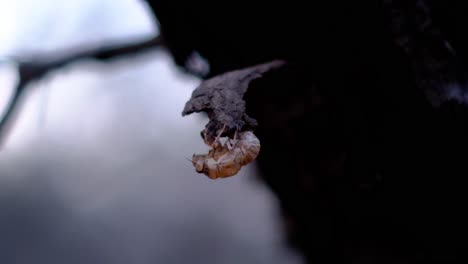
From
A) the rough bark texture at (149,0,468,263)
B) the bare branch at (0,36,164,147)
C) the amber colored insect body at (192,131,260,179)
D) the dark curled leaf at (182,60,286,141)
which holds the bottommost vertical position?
the bare branch at (0,36,164,147)

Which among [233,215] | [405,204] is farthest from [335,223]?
[233,215]

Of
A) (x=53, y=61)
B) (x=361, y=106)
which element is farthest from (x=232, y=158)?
(x=53, y=61)

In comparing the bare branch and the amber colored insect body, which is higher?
the amber colored insect body

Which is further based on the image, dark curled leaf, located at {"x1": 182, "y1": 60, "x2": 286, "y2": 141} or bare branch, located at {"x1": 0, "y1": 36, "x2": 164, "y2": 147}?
bare branch, located at {"x1": 0, "y1": 36, "x2": 164, "y2": 147}

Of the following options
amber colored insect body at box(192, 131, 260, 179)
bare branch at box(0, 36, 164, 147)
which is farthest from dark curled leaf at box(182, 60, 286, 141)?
bare branch at box(0, 36, 164, 147)

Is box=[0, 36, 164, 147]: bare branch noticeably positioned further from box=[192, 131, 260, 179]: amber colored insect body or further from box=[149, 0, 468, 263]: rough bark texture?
box=[192, 131, 260, 179]: amber colored insect body

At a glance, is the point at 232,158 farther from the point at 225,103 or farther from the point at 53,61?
the point at 53,61

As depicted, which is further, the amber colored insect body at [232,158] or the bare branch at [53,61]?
the bare branch at [53,61]

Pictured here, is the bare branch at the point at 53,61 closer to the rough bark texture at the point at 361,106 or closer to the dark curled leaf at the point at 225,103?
the rough bark texture at the point at 361,106

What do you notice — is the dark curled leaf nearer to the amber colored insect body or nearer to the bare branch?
the amber colored insect body

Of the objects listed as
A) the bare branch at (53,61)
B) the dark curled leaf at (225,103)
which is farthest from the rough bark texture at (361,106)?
the bare branch at (53,61)
